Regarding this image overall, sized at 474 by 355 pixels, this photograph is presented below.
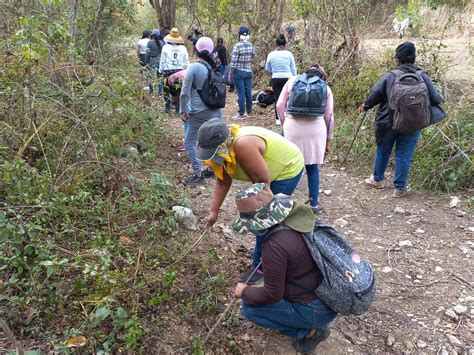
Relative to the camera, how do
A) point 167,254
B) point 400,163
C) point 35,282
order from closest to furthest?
point 35,282, point 167,254, point 400,163

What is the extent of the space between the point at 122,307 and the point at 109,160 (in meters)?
1.73

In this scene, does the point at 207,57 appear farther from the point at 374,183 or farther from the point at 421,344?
the point at 421,344

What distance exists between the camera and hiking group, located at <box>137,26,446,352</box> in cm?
201

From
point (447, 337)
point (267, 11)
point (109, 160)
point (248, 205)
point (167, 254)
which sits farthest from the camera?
point (267, 11)

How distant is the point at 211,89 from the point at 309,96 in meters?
1.29

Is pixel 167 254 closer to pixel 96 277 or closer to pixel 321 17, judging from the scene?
pixel 96 277

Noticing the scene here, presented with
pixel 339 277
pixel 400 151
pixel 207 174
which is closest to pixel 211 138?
pixel 339 277

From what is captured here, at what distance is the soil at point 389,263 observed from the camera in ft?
8.38

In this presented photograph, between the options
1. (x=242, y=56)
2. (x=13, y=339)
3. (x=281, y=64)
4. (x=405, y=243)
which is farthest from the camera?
(x=242, y=56)

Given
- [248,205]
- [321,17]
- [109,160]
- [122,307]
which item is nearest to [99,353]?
[122,307]

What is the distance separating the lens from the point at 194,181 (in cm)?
470

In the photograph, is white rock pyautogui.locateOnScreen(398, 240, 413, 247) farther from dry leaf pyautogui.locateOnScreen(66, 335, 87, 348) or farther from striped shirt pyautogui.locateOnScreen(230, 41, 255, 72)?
striped shirt pyautogui.locateOnScreen(230, 41, 255, 72)

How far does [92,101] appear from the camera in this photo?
3.84 metres

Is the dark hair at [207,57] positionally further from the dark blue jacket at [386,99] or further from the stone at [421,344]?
the stone at [421,344]
